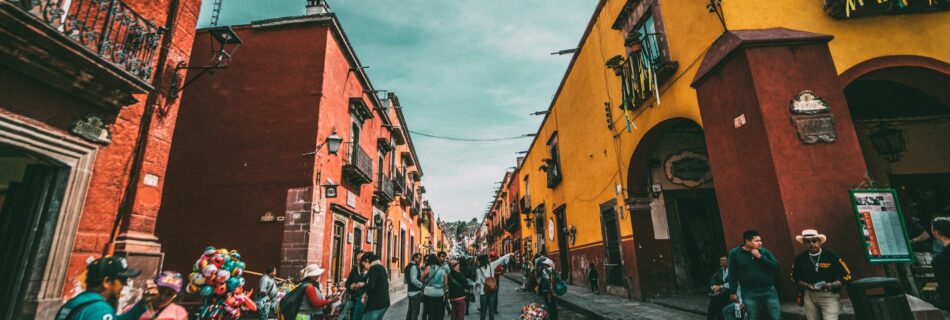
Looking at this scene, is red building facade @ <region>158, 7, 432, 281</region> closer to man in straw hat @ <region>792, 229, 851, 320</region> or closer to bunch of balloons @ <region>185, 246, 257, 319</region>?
bunch of balloons @ <region>185, 246, 257, 319</region>

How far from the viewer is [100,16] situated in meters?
4.67

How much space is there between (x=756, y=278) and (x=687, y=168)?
5681 mm

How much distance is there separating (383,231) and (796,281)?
1421cm

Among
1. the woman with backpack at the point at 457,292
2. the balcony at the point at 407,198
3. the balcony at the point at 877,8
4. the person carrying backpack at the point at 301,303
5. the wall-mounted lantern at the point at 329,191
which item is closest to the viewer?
the person carrying backpack at the point at 301,303

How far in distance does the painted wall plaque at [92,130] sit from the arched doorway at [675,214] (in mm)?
8842

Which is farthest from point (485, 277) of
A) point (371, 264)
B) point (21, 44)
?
point (21, 44)

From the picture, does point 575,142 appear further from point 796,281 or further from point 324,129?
point 796,281

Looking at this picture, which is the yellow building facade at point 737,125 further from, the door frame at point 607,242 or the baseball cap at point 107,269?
the baseball cap at point 107,269

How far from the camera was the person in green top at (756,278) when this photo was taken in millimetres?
4262

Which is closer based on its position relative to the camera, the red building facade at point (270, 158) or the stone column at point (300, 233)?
the stone column at point (300, 233)

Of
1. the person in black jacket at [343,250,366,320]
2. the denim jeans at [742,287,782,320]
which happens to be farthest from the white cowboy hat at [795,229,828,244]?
the person in black jacket at [343,250,366,320]

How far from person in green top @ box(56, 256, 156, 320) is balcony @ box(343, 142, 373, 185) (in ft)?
28.7

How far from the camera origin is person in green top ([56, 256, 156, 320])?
81.3 inches

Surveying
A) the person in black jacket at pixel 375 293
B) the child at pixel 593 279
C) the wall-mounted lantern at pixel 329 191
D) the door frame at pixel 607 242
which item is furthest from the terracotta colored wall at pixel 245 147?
the child at pixel 593 279
